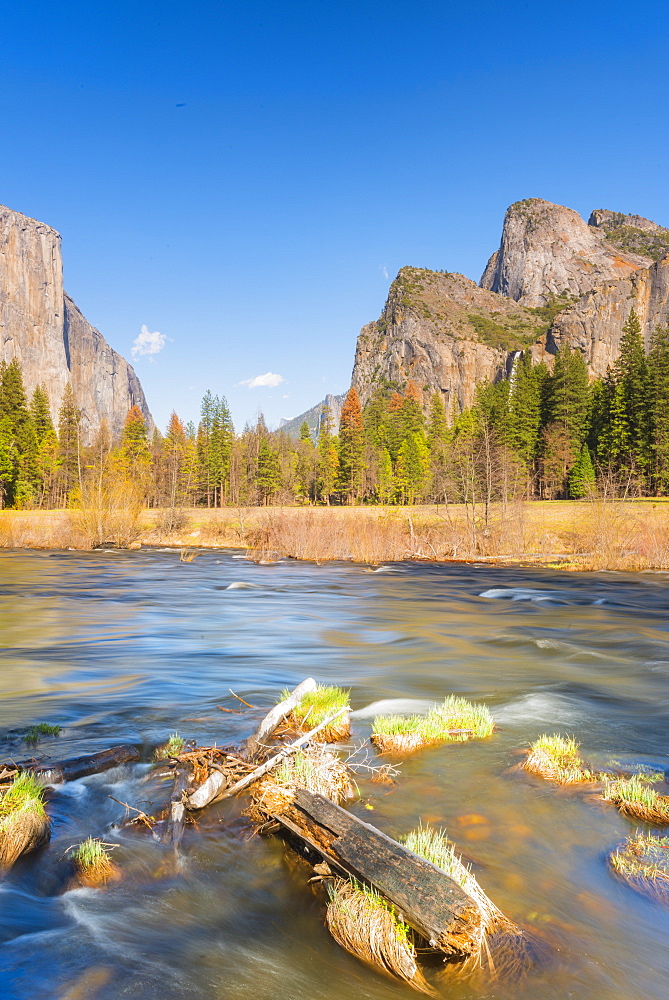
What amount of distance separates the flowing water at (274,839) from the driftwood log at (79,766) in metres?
0.22

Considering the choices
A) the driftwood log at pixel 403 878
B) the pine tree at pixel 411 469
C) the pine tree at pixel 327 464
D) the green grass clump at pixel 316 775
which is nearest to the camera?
the driftwood log at pixel 403 878

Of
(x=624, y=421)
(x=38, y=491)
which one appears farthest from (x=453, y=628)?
(x=38, y=491)

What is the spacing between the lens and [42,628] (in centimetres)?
1506

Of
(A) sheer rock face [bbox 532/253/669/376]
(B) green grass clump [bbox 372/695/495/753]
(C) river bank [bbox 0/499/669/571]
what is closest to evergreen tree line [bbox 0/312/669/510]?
(C) river bank [bbox 0/499/669/571]

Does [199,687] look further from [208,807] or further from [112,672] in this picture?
[208,807]

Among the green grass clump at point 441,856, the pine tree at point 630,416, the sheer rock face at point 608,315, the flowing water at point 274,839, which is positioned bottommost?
the flowing water at point 274,839

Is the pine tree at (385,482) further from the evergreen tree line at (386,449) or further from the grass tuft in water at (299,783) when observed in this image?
the grass tuft in water at (299,783)

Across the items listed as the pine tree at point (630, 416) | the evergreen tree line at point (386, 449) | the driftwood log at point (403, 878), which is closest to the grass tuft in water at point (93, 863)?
the driftwood log at point (403, 878)

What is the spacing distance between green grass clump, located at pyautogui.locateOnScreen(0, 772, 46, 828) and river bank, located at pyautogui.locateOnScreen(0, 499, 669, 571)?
2598cm

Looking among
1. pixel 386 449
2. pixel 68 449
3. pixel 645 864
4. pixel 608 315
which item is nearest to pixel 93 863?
pixel 645 864

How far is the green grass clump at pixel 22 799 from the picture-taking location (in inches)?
182

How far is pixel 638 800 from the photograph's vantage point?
524cm

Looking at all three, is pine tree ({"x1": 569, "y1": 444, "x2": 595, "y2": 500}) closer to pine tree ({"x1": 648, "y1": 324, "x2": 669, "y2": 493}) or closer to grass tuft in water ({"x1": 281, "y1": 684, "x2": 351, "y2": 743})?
pine tree ({"x1": 648, "y1": 324, "x2": 669, "y2": 493})

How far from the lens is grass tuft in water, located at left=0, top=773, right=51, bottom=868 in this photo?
443 centimetres
